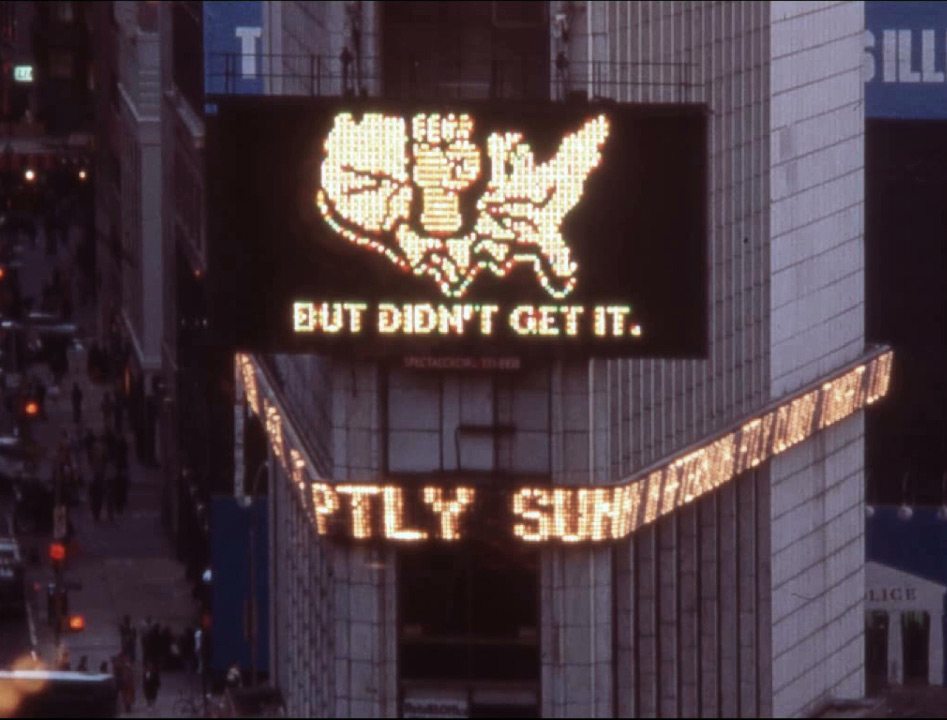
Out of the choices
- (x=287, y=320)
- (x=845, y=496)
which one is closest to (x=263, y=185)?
(x=287, y=320)

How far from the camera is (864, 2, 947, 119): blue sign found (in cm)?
9850

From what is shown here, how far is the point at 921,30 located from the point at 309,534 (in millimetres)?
30401

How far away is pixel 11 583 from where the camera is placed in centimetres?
10656

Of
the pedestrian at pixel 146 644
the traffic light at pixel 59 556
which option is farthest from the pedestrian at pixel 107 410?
the pedestrian at pixel 146 644

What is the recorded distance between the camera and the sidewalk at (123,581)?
99062 millimetres

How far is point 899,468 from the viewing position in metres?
101

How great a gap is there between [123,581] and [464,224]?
4837 centimetres

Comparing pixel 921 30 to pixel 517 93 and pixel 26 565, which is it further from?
pixel 517 93

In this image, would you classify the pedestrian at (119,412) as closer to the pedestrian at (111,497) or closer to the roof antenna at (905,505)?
the pedestrian at (111,497)

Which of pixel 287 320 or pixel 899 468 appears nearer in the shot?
pixel 287 320

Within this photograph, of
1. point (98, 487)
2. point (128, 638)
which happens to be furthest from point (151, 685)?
point (98, 487)

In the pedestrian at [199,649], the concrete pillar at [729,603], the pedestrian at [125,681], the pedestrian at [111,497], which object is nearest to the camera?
the concrete pillar at [729,603]

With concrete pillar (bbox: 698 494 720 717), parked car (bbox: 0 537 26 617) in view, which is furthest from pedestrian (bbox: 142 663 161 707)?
concrete pillar (bbox: 698 494 720 717)

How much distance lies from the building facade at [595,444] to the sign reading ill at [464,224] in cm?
232
